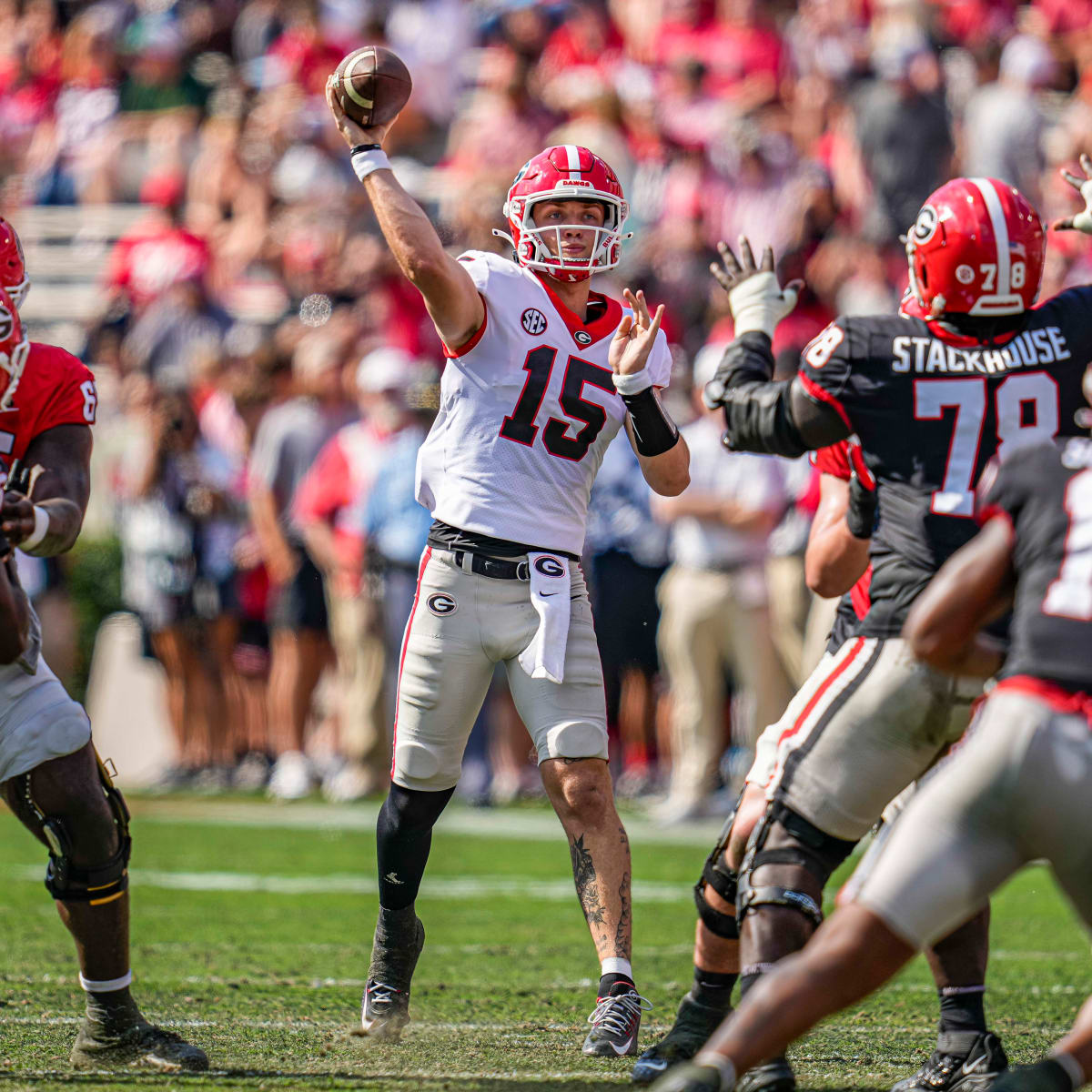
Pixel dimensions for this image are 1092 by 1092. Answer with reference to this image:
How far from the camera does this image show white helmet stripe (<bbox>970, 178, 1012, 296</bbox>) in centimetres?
382

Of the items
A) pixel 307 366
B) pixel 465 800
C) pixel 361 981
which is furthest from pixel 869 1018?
pixel 307 366

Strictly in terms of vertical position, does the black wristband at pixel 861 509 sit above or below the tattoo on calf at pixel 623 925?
above

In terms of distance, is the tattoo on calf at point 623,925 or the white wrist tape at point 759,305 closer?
the white wrist tape at point 759,305

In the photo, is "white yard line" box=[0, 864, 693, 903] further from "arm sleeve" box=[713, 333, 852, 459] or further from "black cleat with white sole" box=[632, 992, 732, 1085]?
"arm sleeve" box=[713, 333, 852, 459]

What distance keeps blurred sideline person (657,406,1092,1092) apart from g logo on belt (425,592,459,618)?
1829 mm

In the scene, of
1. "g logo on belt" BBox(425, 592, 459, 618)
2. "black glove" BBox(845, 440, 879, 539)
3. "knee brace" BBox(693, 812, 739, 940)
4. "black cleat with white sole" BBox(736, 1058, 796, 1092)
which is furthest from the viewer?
"g logo on belt" BBox(425, 592, 459, 618)

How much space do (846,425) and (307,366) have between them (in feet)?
25.9

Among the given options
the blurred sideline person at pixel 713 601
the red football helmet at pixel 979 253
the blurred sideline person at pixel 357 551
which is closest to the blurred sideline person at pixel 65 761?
the red football helmet at pixel 979 253

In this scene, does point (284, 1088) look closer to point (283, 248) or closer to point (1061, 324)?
point (1061, 324)

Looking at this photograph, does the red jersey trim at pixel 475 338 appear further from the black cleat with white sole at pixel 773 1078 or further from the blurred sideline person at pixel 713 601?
the blurred sideline person at pixel 713 601

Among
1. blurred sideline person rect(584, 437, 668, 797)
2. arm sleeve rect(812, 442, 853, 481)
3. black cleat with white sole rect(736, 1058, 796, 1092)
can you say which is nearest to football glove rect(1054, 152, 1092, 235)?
arm sleeve rect(812, 442, 853, 481)

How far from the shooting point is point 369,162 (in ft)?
15.5

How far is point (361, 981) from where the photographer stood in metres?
5.70

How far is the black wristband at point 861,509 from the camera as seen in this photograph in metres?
4.07
